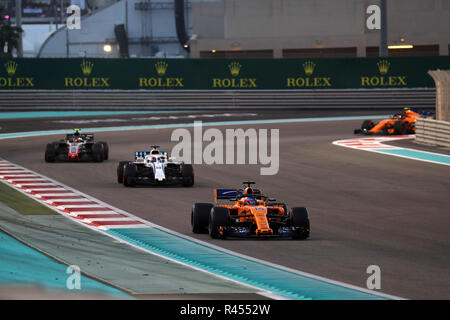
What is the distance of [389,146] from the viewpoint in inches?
1319

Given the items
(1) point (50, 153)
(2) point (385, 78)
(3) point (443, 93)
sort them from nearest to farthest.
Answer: (1) point (50, 153)
(3) point (443, 93)
(2) point (385, 78)

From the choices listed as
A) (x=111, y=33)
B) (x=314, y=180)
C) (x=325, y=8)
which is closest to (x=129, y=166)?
(x=314, y=180)

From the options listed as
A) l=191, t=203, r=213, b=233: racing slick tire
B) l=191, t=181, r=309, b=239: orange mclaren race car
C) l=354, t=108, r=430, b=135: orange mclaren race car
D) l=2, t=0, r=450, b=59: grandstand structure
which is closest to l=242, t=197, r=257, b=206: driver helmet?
l=191, t=181, r=309, b=239: orange mclaren race car

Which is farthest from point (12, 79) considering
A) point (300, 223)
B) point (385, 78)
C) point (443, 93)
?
point (300, 223)

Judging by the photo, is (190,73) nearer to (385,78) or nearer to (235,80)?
(235,80)

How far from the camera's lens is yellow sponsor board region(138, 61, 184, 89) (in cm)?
5181

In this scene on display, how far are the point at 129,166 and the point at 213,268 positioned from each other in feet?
33.5

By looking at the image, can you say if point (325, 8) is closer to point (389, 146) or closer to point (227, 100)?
point (227, 100)

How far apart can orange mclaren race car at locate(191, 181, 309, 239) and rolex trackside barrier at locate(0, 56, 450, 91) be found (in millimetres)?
36038

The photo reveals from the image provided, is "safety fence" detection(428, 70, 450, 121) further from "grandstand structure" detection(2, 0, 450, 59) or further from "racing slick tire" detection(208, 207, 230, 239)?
"grandstand structure" detection(2, 0, 450, 59)

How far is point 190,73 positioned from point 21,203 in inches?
1307

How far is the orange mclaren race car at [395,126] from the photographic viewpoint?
3766cm

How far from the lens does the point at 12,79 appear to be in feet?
171

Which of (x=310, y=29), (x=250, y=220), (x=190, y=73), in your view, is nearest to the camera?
(x=250, y=220)
